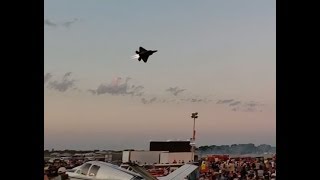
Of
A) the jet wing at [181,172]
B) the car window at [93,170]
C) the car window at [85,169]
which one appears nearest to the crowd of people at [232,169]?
the car window at [93,170]

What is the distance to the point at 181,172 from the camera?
6.14 metres

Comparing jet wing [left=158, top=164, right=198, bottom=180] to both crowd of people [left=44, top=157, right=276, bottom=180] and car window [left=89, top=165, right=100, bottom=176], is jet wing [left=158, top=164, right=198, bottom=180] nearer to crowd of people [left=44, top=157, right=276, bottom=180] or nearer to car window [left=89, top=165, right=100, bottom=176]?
car window [left=89, top=165, right=100, bottom=176]

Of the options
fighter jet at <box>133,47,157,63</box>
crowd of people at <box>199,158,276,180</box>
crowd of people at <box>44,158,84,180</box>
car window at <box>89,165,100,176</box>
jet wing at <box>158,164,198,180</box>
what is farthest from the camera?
jet wing at <box>158,164,198,180</box>

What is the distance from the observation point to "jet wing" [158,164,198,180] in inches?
Result: 232

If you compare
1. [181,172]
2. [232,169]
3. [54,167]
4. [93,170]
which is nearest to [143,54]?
[54,167]

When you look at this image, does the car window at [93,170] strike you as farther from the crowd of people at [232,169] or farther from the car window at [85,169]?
the crowd of people at [232,169]

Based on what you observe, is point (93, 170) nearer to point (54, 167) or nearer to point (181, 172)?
point (181, 172)

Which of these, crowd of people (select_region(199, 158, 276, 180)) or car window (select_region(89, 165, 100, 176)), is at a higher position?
crowd of people (select_region(199, 158, 276, 180))

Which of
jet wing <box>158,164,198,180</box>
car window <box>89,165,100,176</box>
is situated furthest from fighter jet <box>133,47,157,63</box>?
jet wing <box>158,164,198,180</box>

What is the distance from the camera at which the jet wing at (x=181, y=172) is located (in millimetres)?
5900
